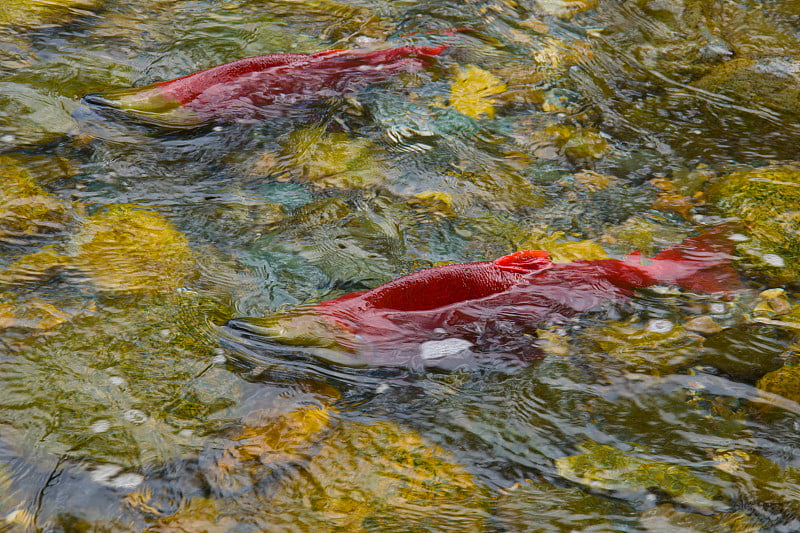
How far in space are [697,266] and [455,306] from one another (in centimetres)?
162

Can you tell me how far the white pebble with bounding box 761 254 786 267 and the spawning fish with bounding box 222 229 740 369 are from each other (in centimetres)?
28

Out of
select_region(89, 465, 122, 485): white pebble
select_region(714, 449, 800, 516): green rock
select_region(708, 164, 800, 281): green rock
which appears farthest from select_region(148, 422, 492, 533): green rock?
select_region(708, 164, 800, 281): green rock

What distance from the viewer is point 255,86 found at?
5.48m

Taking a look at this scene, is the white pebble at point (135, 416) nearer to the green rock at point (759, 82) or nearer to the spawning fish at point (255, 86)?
the spawning fish at point (255, 86)

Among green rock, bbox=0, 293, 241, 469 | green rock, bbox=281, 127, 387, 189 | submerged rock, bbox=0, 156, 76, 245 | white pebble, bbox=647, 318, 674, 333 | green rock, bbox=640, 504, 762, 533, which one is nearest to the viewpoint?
green rock, bbox=640, 504, 762, 533

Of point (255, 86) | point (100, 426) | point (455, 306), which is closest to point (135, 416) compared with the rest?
point (100, 426)

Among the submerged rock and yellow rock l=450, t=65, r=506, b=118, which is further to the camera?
yellow rock l=450, t=65, r=506, b=118

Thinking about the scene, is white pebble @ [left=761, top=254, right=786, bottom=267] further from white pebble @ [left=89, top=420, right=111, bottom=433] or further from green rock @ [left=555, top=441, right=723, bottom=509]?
white pebble @ [left=89, top=420, right=111, bottom=433]

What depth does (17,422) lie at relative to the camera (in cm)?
321

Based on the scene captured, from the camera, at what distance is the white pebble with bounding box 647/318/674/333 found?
12.7 feet

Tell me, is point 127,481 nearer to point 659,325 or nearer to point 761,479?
point 761,479

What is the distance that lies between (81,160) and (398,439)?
10.5 feet

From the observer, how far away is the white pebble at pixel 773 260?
4336 millimetres

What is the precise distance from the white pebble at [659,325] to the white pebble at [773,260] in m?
0.95
